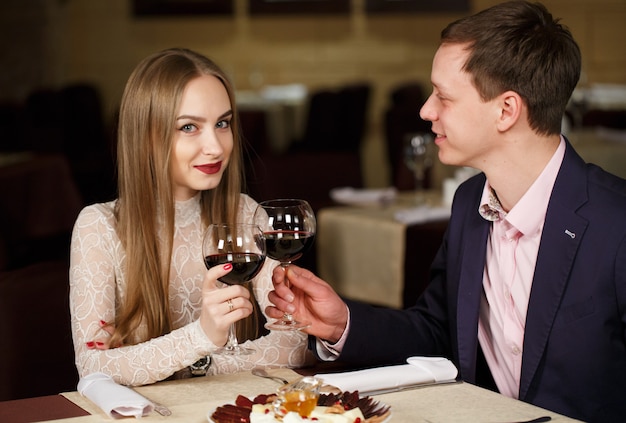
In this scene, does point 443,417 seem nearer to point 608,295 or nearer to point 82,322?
point 608,295

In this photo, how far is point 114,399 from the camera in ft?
5.62

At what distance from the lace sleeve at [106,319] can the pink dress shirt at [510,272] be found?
64 cm

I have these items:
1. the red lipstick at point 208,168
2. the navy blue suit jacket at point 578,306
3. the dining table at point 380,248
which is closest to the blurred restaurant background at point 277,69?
the dining table at point 380,248

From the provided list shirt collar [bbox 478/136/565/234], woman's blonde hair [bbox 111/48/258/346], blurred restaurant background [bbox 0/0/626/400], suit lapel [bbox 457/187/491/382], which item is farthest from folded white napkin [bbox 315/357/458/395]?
blurred restaurant background [bbox 0/0/626/400]

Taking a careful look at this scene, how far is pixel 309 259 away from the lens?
4.21 m

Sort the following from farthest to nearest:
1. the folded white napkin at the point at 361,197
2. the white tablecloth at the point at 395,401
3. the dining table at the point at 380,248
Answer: the folded white napkin at the point at 361,197
the dining table at the point at 380,248
the white tablecloth at the point at 395,401

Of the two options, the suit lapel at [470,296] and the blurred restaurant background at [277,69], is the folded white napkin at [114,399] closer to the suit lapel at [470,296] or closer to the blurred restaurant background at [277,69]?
the suit lapel at [470,296]

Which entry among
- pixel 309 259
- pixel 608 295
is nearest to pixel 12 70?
pixel 309 259

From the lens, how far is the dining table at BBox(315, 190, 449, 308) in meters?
3.72

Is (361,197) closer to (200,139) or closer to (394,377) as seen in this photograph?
(200,139)

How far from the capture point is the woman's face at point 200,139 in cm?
233

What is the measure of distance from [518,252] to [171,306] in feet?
2.70

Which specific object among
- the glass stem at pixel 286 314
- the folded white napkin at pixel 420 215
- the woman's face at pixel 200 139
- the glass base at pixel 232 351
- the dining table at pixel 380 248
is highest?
the woman's face at pixel 200 139

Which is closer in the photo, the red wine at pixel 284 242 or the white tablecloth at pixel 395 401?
the white tablecloth at pixel 395 401
